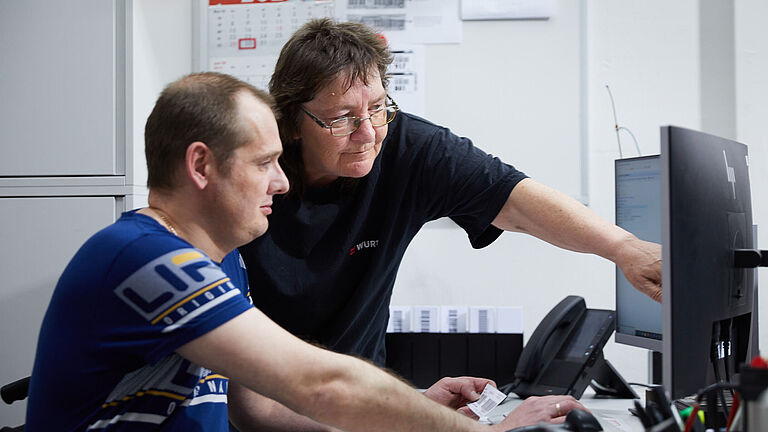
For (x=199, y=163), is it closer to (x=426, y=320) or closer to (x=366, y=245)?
(x=366, y=245)

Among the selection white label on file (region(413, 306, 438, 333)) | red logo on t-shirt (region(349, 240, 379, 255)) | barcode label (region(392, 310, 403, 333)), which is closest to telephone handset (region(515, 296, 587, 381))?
white label on file (region(413, 306, 438, 333))

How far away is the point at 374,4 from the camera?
2342 millimetres

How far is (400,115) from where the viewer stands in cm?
159

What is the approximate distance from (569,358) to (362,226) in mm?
708

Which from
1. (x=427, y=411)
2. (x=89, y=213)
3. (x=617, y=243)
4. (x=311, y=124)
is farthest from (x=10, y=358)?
→ (x=617, y=243)

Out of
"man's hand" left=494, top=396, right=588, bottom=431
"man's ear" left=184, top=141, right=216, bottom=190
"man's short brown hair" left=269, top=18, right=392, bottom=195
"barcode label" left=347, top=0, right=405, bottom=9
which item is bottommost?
"man's hand" left=494, top=396, right=588, bottom=431

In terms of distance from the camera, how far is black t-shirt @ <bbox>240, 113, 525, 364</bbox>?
4.79 feet

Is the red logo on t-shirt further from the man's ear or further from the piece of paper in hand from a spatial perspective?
the man's ear

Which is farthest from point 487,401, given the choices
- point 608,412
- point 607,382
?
point 607,382

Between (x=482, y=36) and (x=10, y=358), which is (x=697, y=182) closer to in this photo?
(x=482, y=36)

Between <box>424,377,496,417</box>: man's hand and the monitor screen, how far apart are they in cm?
57

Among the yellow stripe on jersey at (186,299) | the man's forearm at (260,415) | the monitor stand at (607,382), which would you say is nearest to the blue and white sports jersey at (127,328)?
the yellow stripe on jersey at (186,299)

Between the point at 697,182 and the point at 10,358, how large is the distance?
1.92 meters

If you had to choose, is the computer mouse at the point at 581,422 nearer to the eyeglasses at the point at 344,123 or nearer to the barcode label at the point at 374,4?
the eyeglasses at the point at 344,123
